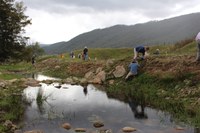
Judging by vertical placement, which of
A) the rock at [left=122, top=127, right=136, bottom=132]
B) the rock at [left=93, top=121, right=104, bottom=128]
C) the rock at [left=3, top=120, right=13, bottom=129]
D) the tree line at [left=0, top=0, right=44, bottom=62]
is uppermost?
the tree line at [left=0, top=0, right=44, bottom=62]

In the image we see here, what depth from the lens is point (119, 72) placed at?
110ft

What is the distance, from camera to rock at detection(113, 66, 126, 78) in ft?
109

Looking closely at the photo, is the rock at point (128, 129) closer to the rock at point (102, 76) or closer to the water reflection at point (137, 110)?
the water reflection at point (137, 110)

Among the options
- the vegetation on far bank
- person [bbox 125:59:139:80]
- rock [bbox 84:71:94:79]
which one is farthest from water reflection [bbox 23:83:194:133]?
rock [bbox 84:71:94:79]

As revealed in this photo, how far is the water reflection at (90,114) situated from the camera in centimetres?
1727

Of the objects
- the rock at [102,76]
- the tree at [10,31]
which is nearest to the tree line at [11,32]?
the tree at [10,31]

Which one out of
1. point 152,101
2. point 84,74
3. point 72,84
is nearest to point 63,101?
point 152,101

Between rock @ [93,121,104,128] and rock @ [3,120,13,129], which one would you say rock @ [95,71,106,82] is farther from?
rock @ [3,120,13,129]

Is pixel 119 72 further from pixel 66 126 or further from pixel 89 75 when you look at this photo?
pixel 66 126

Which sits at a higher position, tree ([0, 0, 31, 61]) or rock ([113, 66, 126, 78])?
tree ([0, 0, 31, 61])

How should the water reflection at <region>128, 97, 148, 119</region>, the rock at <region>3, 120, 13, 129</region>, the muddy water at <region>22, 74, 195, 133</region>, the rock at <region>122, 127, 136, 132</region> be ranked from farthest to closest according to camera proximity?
the water reflection at <region>128, 97, 148, 119</region> → the muddy water at <region>22, 74, 195, 133</region> → the rock at <region>3, 120, 13, 129</region> → the rock at <region>122, 127, 136, 132</region>

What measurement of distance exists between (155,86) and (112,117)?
867cm

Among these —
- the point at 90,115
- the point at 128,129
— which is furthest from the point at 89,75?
the point at 128,129

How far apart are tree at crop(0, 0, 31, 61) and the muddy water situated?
5.46m
